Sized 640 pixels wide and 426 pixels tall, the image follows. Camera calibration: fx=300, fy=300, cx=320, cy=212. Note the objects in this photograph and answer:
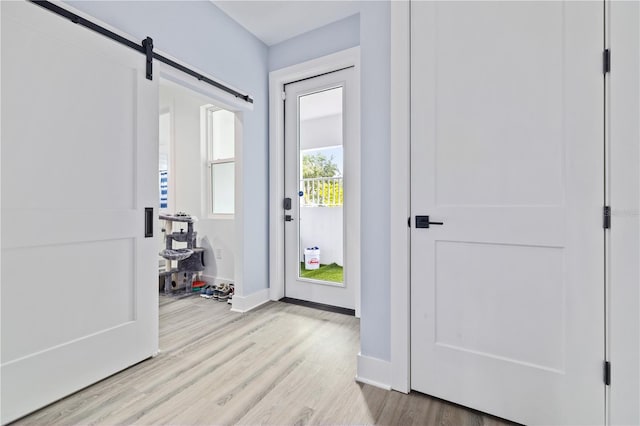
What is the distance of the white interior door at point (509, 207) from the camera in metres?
1.23

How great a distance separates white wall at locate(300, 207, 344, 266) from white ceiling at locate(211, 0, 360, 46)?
1763mm

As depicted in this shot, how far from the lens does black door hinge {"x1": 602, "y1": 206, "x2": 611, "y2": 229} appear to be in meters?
1.19

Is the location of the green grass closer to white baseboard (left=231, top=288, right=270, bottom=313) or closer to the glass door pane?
the glass door pane

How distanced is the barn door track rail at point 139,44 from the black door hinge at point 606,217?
8.26ft

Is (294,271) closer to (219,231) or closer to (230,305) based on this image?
(230,305)

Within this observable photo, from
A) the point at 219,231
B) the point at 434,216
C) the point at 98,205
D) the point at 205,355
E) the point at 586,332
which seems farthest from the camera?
the point at 219,231

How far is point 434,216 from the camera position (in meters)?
1.54

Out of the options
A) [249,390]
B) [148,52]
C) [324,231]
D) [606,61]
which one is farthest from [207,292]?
[606,61]

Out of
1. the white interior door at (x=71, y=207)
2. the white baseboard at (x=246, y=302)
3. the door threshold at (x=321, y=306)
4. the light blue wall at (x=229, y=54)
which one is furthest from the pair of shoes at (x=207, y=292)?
the white interior door at (x=71, y=207)

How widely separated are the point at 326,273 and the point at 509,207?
6.54 feet

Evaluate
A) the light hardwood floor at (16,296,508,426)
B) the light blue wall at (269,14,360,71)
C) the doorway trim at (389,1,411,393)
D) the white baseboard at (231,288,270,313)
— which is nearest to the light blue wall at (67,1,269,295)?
the white baseboard at (231,288,270,313)

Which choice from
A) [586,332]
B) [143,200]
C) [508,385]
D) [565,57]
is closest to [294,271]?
[143,200]

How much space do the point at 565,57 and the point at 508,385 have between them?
1.46 metres

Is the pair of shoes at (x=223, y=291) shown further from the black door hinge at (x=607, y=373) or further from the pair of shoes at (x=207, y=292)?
the black door hinge at (x=607, y=373)
